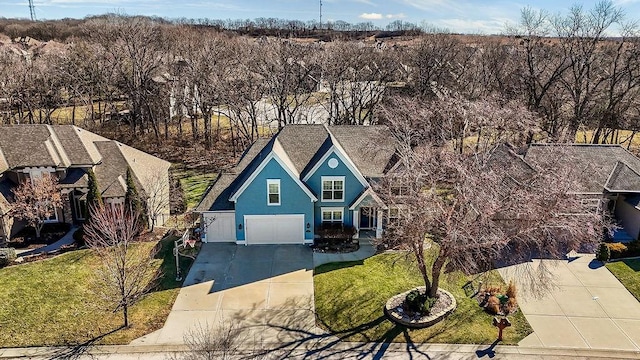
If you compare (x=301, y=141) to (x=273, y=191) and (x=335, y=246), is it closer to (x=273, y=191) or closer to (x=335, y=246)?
(x=273, y=191)

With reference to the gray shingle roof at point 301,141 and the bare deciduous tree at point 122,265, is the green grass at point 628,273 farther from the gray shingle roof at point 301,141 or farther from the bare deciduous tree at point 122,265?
the bare deciduous tree at point 122,265

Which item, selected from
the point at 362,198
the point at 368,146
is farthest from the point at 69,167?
the point at 368,146

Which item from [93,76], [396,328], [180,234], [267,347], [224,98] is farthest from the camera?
[93,76]

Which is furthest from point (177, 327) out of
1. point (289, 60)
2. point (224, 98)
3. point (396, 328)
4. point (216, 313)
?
point (289, 60)

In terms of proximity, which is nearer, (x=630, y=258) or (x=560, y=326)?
(x=560, y=326)

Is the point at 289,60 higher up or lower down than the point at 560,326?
higher up

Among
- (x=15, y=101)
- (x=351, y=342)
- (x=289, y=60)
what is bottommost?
(x=351, y=342)

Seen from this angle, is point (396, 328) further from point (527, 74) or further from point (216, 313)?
point (527, 74)
